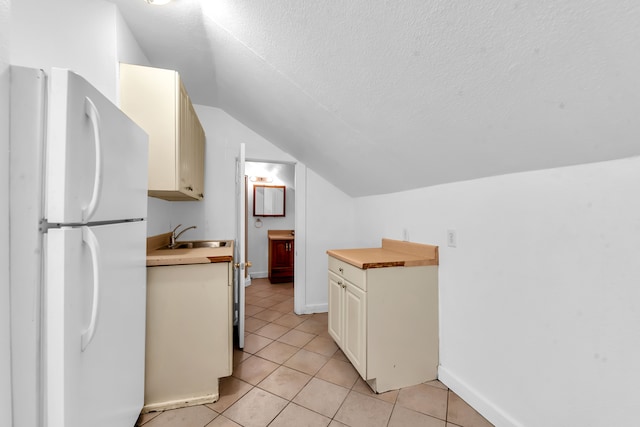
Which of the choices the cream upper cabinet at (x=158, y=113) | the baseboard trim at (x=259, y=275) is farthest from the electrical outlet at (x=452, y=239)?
the baseboard trim at (x=259, y=275)

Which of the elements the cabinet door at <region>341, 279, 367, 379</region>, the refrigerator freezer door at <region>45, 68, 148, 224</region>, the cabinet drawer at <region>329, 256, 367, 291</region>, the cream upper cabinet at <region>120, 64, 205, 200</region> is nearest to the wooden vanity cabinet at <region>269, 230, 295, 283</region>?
the cabinet drawer at <region>329, 256, 367, 291</region>

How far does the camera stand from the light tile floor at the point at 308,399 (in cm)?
144

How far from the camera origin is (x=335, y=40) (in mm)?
1153

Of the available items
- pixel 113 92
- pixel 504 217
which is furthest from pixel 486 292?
pixel 113 92

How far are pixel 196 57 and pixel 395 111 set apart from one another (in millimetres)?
1662

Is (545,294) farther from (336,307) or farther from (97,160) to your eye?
(97,160)

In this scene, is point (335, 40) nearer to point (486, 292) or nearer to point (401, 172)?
point (401, 172)

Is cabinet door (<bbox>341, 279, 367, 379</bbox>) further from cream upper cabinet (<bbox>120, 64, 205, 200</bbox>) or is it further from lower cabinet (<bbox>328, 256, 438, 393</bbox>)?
cream upper cabinet (<bbox>120, 64, 205, 200</bbox>)

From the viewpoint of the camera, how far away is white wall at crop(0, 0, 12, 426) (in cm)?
66

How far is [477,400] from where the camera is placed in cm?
150

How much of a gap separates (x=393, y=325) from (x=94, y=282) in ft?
5.41

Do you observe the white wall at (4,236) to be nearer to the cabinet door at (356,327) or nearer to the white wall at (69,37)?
the white wall at (69,37)

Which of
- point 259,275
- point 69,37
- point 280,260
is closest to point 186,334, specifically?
point 69,37

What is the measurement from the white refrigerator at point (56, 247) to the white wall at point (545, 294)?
1822mm
